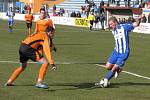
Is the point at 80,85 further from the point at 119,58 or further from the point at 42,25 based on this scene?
the point at 42,25

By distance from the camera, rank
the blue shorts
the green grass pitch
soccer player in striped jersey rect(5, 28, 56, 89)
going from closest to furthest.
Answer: the green grass pitch
soccer player in striped jersey rect(5, 28, 56, 89)
the blue shorts

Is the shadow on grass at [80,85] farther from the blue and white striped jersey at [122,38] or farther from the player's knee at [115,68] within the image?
the blue and white striped jersey at [122,38]

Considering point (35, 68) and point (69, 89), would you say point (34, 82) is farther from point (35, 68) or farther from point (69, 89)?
point (35, 68)

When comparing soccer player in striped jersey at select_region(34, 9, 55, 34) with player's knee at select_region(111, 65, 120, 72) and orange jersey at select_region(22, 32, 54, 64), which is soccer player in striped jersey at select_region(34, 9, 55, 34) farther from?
player's knee at select_region(111, 65, 120, 72)

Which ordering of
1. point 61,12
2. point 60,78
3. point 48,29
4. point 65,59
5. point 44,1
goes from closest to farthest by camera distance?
point 48,29 → point 60,78 → point 65,59 → point 61,12 → point 44,1

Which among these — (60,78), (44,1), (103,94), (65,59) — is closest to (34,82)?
(60,78)

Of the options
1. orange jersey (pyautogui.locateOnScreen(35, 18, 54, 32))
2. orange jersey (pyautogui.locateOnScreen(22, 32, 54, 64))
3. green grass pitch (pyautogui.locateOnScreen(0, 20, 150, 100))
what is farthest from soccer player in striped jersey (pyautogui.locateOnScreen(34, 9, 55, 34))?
green grass pitch (pyautogui.locateOnScreen(0, 20, 150, 100))

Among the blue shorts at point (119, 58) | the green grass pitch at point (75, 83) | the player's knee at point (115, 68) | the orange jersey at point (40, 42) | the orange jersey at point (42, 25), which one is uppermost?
the orange jersey at point (42, 25)

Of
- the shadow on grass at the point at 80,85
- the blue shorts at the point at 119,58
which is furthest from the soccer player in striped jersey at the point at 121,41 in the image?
the shadow on grass at the point at 80,85

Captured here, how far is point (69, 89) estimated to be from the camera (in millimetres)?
12117

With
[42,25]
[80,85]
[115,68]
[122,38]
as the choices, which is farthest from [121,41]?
[42,25]

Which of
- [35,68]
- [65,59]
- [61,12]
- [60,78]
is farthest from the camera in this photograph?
[61,12]

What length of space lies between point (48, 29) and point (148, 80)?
3.49 m

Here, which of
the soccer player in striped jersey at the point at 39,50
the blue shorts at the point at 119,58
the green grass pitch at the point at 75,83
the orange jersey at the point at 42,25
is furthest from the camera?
A: the blue shorts at the point at 119,58
